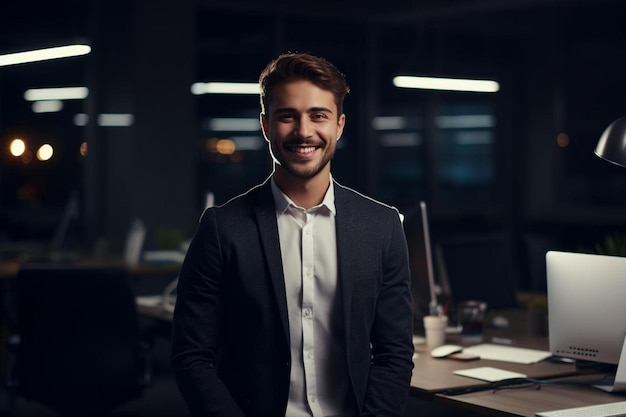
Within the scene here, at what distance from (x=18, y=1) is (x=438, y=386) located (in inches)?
274

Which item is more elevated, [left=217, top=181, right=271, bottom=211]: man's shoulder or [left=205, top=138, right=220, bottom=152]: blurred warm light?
[left=205, top=138, right=220, bottom=152]: blurred warm light

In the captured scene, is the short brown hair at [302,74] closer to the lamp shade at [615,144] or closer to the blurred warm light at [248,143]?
the lamp shade at [615,144]

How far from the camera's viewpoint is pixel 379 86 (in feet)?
35.6

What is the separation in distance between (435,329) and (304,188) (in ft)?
5.19

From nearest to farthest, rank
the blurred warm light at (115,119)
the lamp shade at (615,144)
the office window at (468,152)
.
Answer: the lamp shade at (615,144) → the blurred warm light at (115,119) → the office window at (468,152)

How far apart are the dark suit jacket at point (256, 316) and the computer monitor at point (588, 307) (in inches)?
37.7

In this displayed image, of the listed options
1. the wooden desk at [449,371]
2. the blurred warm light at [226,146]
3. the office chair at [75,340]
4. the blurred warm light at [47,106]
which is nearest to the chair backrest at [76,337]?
the office chair at [75,340]

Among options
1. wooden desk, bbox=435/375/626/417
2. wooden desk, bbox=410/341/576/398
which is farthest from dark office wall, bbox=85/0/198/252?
wooden desk, bbox=435/375/626/417

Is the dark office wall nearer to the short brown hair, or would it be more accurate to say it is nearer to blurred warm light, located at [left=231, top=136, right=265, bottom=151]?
blurred warm light, located at [left=231, top=136, right=265, bottom=151]

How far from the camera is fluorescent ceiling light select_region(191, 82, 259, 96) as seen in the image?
9.62 metres

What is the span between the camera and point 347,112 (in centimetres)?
1067

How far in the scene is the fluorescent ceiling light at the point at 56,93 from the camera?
8672 millimetres

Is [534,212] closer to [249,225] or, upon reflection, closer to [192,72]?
[192,72]

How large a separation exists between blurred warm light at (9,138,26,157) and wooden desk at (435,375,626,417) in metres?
6.46
